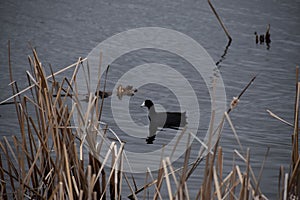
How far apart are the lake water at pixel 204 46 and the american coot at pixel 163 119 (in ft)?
0.43

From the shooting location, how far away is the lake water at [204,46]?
6.55 meters

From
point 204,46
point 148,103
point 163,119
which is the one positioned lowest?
point 163,119

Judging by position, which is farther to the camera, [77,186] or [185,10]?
[185,10]

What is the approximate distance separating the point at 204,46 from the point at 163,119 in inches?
153

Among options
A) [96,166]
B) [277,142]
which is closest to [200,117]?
[277,142]

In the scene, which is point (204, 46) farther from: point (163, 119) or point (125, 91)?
point (163, 119)

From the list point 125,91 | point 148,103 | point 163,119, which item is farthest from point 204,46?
point 163,119

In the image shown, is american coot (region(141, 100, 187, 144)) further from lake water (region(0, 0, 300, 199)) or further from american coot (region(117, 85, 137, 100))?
american coot (region(117, 85, 137, 100))

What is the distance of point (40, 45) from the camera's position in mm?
9633

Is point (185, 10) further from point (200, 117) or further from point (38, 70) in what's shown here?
point (38, 70)

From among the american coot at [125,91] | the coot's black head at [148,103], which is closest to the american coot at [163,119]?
the coot's black head at [148,103]

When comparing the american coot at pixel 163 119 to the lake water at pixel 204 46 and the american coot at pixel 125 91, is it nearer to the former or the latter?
the lake water at pixel 204 46

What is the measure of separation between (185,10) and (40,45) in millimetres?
3579

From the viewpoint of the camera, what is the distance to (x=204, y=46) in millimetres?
10383
